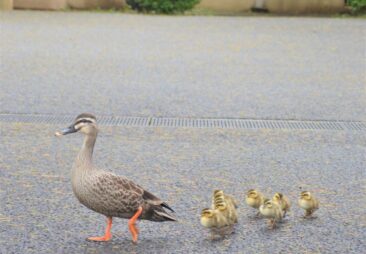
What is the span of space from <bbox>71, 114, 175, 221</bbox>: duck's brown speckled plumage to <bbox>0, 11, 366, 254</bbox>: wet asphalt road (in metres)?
0.22

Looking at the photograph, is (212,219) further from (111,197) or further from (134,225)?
(111,197)

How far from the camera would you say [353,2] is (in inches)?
820

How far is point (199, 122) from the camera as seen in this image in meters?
8.84

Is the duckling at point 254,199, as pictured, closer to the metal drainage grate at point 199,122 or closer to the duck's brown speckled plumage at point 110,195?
the duck's brown speckled plumage at point 110,195

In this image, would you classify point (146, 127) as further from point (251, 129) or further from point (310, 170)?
point (310, 170)

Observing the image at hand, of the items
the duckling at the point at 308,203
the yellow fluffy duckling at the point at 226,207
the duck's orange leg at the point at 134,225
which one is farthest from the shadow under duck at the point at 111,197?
the duckling at the point at 308,203

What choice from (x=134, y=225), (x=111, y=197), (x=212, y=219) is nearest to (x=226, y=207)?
(x=212, y=219)

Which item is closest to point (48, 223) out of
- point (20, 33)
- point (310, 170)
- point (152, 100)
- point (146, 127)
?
point (310, 170)

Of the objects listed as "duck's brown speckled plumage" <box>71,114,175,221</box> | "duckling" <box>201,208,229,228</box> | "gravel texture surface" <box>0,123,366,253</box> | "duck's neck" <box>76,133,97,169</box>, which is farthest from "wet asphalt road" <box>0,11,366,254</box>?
"duck's neck" <box>76,133,97,169</box>

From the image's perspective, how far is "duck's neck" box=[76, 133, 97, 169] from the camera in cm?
522

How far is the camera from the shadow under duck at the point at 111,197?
511 cm

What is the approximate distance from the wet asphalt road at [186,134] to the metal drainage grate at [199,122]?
0.67ft

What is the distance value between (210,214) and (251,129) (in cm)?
335

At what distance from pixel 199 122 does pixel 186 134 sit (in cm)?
57
